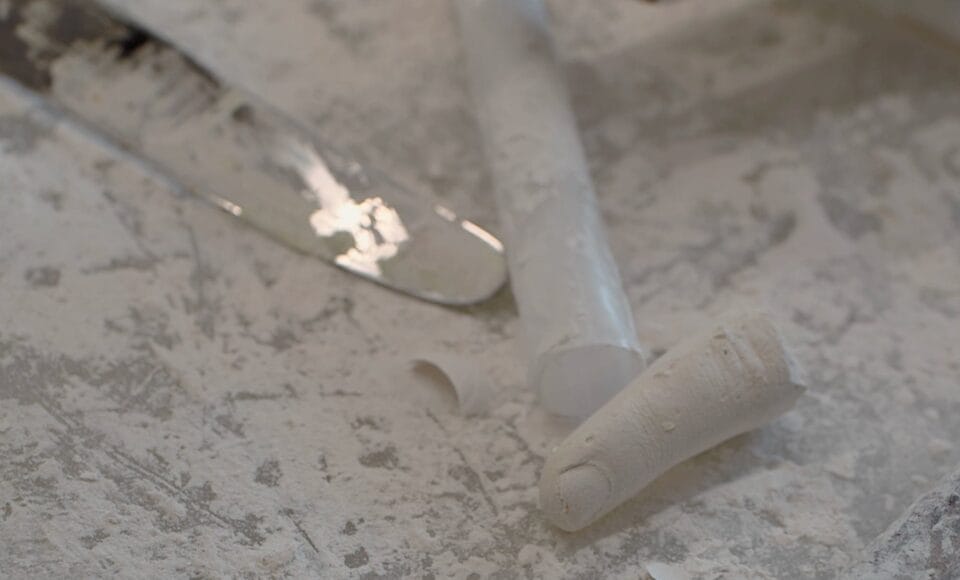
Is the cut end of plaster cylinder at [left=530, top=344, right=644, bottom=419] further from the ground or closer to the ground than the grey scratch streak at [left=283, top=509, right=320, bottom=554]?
further from the ground

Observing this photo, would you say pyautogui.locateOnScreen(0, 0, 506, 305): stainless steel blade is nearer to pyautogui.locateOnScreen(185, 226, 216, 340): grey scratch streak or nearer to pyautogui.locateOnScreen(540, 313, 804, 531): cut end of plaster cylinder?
pyautogui.locateOnScreen(185, 226, 216, 340): grey scratch streak

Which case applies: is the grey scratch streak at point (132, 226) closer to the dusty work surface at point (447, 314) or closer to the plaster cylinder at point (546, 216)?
the dusty work surface at point (447, 314)

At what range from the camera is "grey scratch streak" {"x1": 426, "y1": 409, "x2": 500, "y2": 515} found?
3.18ft

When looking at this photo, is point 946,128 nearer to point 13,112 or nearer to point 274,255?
point 274,255

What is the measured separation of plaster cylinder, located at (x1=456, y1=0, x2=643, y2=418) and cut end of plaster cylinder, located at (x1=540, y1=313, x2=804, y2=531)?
0.05 metres

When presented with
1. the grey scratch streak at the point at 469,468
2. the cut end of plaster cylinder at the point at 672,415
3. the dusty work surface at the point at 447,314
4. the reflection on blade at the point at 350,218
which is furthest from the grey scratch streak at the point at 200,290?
the cut end of plaster cylinder at the point at 672,415

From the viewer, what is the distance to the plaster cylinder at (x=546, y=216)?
3.34 ft

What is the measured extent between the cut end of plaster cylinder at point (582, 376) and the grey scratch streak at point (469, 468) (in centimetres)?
10

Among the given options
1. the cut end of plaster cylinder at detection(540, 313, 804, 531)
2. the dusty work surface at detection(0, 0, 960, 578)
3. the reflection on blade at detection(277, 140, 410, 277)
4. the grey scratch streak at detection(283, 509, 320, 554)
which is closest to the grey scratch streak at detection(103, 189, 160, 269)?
the dusty work surface at detection(0, 0, 960, 578)

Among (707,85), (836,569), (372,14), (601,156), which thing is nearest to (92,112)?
(372,14)

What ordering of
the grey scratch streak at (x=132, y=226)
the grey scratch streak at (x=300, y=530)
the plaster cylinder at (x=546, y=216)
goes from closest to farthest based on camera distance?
1. the grey scratch streak at (x=300, y=530)
2. the plaster cylinder at (x=546, y=216)
3. the grey scratch streak at (x=132, y=226)

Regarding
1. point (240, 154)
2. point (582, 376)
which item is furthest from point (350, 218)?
point (582, 376)

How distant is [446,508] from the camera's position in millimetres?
960

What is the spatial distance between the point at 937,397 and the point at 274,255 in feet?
2.32
